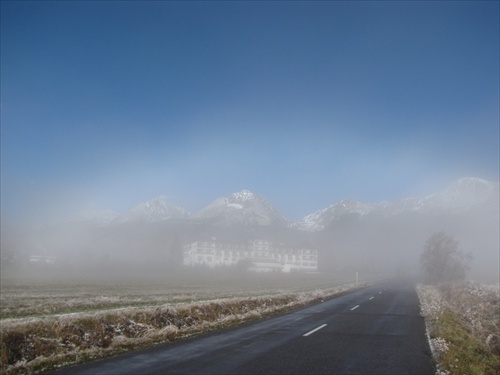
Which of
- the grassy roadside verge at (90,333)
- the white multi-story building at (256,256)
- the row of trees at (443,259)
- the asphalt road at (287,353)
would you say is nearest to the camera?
the asphalt road at (287,353)

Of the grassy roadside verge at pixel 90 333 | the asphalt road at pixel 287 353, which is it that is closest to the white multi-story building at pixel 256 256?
the grassy roadside verge at pixel 90 333

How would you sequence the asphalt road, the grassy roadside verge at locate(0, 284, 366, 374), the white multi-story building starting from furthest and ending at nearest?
the white multi-story building
the grassy roadside verge at locate(0, 284, 366, 374)
the asphalt road

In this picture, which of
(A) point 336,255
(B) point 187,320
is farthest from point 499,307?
(A) point 336,255

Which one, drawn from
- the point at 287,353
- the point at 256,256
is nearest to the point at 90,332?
the point at 287,353

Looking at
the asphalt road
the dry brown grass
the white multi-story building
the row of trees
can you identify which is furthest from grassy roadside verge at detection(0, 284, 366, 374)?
the white multi-story building

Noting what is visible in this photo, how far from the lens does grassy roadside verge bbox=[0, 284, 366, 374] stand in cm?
996

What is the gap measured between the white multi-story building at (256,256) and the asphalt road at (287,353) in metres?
121

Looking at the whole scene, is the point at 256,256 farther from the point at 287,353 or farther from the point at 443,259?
the point at 287,353

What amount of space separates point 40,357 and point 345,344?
9.28 meters

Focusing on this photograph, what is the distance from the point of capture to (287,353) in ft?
36.0

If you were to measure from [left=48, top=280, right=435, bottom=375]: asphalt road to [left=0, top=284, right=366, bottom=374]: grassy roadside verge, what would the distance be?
3.22 feet

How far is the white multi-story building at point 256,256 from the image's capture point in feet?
499

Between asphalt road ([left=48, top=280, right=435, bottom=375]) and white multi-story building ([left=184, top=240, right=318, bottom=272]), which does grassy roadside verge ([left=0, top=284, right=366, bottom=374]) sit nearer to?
asphalt road ([left=48, top=280, right=435, bottom=375])

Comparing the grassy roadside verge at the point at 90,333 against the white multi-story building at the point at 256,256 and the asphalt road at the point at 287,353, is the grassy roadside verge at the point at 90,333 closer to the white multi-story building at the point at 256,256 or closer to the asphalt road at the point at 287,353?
the asphalt road at the point at 287,353
